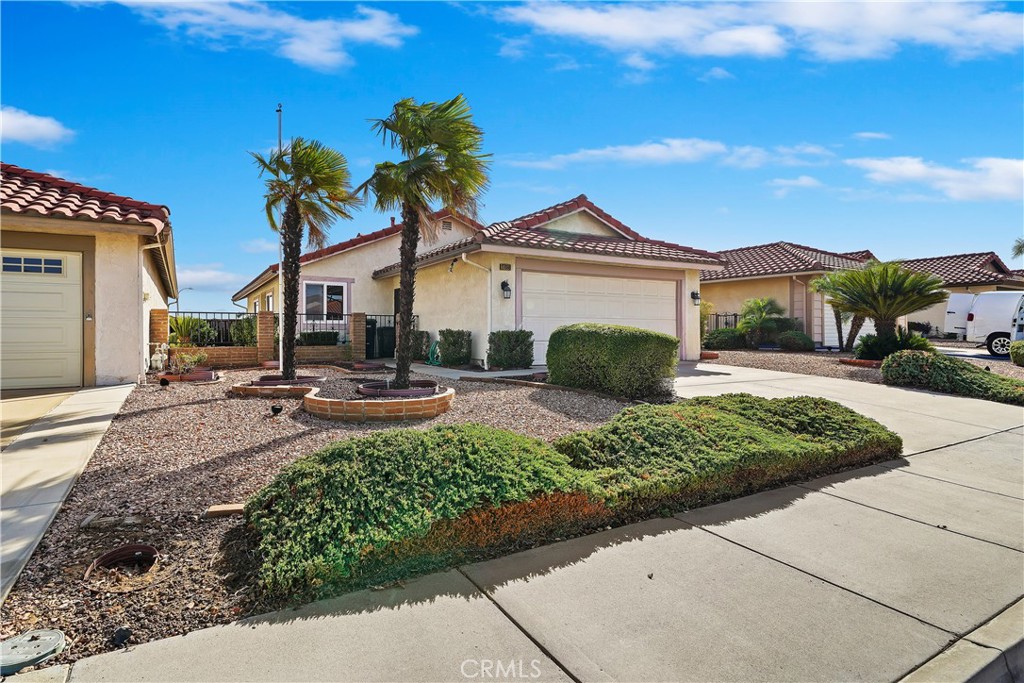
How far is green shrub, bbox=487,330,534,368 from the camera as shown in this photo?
12.9 metres

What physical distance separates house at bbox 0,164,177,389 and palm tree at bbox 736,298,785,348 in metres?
19.6

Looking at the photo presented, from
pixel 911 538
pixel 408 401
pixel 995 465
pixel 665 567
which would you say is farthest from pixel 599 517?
pixel 995 465

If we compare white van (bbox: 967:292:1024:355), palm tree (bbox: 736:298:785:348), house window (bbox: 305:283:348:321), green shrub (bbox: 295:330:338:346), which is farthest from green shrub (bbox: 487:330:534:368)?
white van (bbox: 967:292:1024:355)

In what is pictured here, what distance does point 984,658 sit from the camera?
2.47 meters

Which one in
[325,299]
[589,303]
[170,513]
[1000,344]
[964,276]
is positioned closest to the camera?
[170,513]

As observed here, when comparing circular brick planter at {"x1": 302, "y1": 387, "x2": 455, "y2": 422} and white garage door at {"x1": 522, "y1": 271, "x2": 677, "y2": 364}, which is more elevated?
white garage door at {"x1": 522, "y1": 271, "x2": 677, "y2": 364}

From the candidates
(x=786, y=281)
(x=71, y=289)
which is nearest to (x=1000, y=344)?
(x=786, y=281)

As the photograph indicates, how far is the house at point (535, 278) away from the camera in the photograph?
1322cm

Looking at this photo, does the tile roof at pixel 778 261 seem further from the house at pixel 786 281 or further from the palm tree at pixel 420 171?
the palm tree at pixel 420 171

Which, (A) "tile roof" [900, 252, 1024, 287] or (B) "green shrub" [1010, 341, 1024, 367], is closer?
(B) "green shrub" [1010, 341, 1024, 367]

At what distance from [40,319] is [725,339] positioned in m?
21.0

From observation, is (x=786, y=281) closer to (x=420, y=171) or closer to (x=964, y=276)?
(x=964, y=276)

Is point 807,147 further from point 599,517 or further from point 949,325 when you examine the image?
point 949,325

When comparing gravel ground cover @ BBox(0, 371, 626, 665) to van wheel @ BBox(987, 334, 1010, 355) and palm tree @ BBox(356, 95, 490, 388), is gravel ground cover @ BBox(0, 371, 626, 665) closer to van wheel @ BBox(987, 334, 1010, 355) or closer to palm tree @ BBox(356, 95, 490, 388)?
palm tree @ BBox(356, 95, 490, 388)
